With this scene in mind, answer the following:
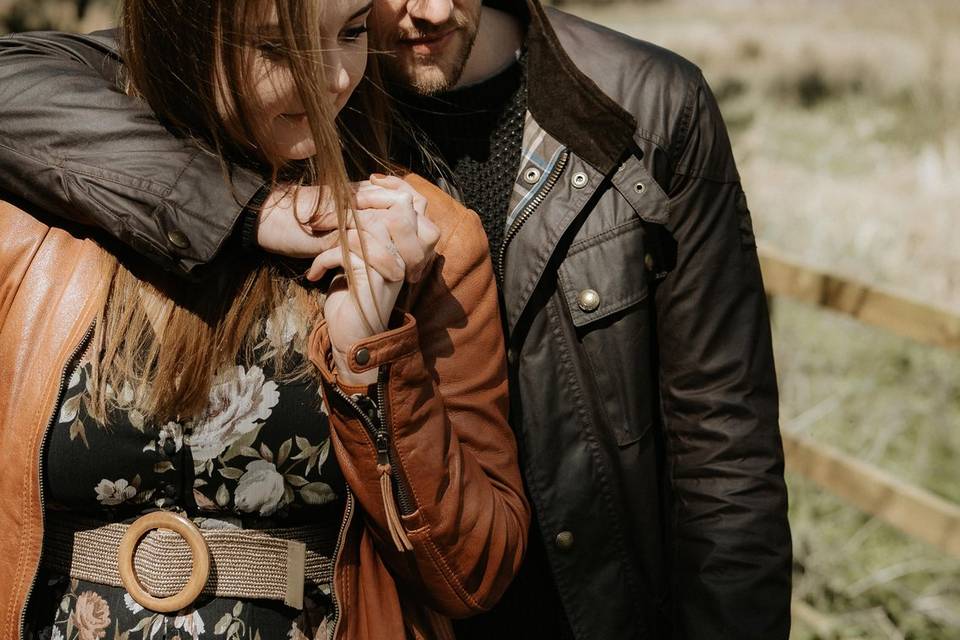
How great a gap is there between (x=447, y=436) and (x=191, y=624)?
1.69ft

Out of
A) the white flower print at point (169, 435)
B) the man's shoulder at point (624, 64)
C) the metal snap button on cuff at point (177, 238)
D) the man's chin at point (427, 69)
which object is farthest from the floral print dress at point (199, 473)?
the man's shoulder at point (624, 64)

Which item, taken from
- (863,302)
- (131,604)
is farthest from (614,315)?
(863,302)

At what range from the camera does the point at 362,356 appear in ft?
5.16

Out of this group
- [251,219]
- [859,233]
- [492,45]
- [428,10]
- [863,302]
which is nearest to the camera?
[251,219]

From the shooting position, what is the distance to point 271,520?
1.78m

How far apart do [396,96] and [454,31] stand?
0.17 m

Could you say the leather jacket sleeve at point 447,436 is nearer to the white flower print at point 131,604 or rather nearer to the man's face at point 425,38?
the man's face at point 425,38

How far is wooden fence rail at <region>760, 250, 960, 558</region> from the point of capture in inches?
140

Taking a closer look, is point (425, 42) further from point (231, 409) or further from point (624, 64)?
point (231, 409)

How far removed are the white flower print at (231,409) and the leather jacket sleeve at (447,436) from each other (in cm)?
14

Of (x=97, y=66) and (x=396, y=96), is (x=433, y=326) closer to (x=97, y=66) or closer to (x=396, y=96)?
(x=396, y=96)

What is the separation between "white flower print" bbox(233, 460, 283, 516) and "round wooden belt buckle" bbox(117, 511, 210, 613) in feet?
0.28

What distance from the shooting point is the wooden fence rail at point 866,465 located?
3564 millimetres

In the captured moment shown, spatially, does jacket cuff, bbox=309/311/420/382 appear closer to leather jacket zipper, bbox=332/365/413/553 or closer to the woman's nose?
leather jacket zipper, bbox=332/365/413/553
